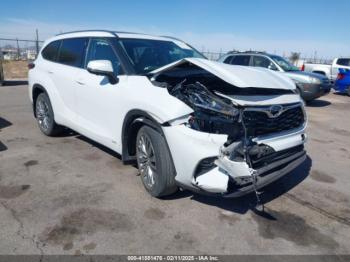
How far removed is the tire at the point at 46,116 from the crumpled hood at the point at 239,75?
276 centimetres

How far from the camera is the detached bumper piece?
10.4 ft

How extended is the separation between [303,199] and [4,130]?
567 centimetres

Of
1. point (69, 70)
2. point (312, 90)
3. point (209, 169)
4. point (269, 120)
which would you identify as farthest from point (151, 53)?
point (312, 90)

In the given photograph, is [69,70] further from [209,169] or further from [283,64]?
[283,64]

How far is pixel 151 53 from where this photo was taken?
14.8ft

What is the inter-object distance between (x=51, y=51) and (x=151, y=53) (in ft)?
7.89

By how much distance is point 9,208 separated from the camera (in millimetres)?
3504

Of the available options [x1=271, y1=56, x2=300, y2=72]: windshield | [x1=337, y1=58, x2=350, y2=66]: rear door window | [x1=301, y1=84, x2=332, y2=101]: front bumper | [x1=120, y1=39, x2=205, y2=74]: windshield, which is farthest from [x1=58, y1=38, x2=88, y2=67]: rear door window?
[x1=337, y1=58, x2=350, y2=66]: rear door window

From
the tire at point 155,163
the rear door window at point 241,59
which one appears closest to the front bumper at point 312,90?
the rear door window at point 241,59

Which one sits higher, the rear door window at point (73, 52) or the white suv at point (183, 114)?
the rear door window at point (73, 52)

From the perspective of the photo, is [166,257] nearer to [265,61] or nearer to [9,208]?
[9,208]

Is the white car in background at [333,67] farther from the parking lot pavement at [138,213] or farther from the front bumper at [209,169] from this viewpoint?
the front bumper at [209,169]

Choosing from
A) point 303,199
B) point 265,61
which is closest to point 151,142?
point 303,199

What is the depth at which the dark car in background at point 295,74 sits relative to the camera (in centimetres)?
1119
